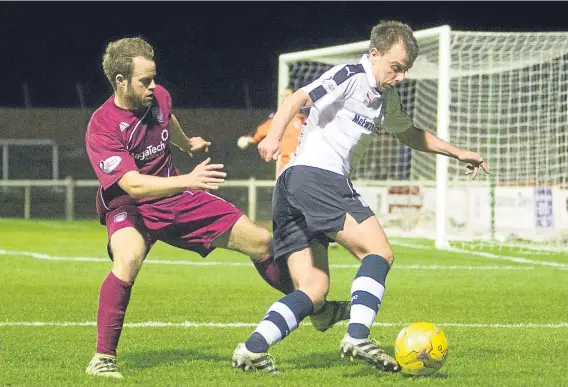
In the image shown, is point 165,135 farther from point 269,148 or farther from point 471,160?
point 471,160

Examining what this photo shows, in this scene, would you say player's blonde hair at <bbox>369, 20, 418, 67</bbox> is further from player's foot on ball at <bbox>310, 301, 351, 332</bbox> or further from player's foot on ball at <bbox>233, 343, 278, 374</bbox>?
player's foot on ball at <bbox>233, 343, 278, 374</bbox>

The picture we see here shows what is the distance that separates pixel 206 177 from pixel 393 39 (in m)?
1.18

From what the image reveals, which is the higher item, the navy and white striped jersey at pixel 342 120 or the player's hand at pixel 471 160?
the navy and white striped jersey at pixel 342 120

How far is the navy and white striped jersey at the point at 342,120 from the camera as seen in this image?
543 centimetres

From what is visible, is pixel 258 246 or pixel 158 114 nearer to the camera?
pixel 158 114

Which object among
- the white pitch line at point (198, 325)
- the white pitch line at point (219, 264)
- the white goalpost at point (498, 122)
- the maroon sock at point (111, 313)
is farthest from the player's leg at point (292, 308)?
the white goalpost at point (498, 122)

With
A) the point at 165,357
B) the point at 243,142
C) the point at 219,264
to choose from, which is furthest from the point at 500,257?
the point at 165,357

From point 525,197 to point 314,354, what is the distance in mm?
11879

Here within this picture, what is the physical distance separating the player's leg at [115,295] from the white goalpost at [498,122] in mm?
9704

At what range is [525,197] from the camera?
1731 centimetres

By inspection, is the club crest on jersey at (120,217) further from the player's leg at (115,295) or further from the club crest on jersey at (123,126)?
the club crest on jersey at (123,126)

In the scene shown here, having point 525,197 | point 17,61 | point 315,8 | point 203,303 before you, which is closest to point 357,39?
point 315,8

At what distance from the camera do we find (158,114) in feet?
18.9

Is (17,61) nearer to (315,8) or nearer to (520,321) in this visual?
(315,8)
